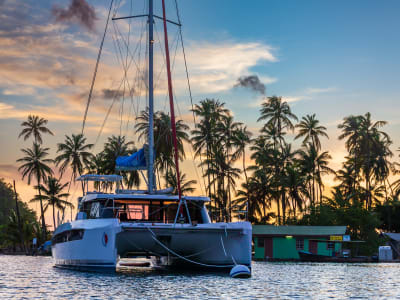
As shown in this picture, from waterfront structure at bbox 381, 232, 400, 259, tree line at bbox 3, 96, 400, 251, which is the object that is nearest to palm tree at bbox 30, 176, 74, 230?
tree line at bbox 3, 96, 400, 251

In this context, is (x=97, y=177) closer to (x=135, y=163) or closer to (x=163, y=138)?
(x=135, y=163)

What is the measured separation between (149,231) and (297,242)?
3443 centimetres

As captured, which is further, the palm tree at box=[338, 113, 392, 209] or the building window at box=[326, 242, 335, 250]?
the palm tree at box=[338, 113, 392, 209]

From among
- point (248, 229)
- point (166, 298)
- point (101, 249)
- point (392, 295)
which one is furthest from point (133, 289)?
point (392, 295)

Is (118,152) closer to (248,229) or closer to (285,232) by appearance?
(285,232)

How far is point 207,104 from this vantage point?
68250mm

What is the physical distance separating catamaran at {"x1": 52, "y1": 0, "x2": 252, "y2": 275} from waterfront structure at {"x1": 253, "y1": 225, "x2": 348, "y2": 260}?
2851 cm

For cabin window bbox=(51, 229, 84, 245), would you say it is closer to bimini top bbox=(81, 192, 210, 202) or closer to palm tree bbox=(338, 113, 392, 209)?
bimini top bbox=(81, 192, 210, 202)

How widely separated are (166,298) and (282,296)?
3.49 m

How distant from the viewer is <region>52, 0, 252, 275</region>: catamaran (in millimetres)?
20406

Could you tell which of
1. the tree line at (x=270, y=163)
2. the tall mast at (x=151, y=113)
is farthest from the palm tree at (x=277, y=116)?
the tall mast at (x=151, y=113)

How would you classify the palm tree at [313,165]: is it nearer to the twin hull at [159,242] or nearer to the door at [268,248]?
the door at [268,248]

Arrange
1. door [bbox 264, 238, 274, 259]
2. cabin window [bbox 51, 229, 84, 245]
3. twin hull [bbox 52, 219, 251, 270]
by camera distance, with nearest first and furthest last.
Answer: twin hull [bbox 52, 219, 251, 270]
cabin window [bbox 51, 229, 84, 245]
door [bbox 264, 238, 274, 259]

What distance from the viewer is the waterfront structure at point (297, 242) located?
5222cm
